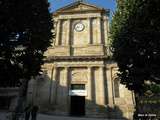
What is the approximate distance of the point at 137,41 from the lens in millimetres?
12867

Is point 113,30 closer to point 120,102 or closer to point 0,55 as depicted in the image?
point 0,55

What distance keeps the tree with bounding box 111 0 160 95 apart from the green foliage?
14.3 ft

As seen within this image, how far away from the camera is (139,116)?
626 inches

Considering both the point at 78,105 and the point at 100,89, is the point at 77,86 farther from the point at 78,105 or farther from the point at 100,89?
the point at 100,89

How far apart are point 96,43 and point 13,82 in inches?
631

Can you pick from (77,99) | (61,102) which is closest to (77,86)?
(77,99)

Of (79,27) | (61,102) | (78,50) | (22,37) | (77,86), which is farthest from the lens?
(79,27)

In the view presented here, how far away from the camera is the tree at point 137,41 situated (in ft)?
38.4

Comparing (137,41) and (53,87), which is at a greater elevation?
(137,41)

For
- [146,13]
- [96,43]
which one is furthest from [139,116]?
[96,43]

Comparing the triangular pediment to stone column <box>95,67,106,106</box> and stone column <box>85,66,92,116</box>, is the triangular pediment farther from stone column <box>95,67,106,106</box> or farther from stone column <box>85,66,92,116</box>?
stone column <box>85,66,92,116</box>

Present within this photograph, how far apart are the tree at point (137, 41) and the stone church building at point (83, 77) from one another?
955 cm

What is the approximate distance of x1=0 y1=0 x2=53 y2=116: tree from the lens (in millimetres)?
10935

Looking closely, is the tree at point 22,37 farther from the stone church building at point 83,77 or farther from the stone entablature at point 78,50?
the stone entablature at point 78,50
